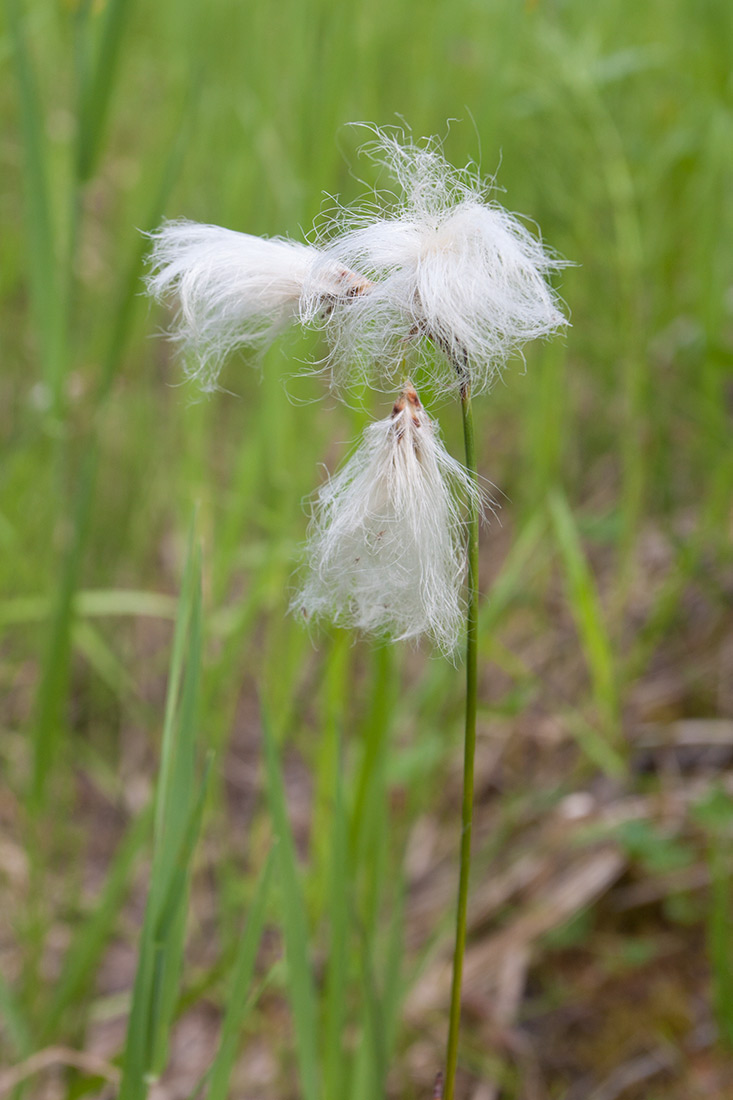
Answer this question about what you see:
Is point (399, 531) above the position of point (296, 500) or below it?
below

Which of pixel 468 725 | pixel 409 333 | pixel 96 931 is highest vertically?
pixel 409 333

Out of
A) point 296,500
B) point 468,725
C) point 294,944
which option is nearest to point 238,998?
point 294,944

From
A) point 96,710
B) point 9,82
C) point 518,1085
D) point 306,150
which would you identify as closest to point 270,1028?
point 518,1085

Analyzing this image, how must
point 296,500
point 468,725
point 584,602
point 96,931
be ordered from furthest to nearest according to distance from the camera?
point 296,500 < point 584,602 < point 96,931 < point 468,725

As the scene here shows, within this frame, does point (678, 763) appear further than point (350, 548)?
Yes

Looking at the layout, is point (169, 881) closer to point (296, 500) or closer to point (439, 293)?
point (439, 293)

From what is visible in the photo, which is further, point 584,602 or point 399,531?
point 584,602

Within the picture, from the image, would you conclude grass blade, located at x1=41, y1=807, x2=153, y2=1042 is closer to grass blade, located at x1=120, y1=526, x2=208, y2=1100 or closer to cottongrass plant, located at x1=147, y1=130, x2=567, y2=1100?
grass blade, located at x1=120, y1=526, x2=208, y2=1100

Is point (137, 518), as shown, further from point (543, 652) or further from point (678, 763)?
point (678, 763)
